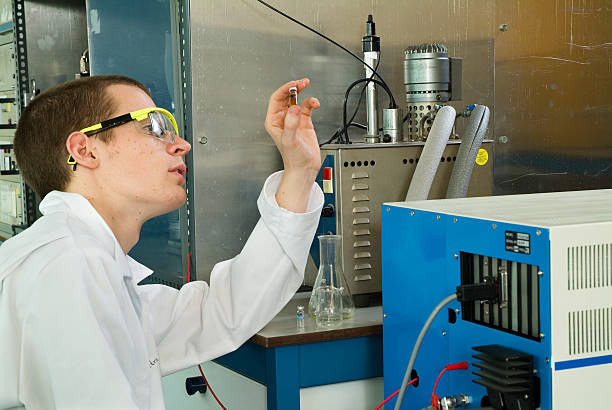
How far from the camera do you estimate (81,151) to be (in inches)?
53.8

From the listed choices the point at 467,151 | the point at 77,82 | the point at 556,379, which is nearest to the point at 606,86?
the point at 467,151

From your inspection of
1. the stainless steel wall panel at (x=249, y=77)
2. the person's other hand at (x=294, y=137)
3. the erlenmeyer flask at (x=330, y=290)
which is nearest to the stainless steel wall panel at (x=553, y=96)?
the stainless steel wall panel at (x=249, y=77)

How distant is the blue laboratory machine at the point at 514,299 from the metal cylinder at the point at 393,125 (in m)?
0.57

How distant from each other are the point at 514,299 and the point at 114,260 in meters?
0.65

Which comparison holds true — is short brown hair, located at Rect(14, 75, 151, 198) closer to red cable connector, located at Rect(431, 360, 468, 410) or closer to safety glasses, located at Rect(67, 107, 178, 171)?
safety glasses, located at Rect(67, 107, 178, 171)

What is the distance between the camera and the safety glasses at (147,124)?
138 centimetres

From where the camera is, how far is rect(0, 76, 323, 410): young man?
1.10 m

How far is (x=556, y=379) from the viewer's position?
1.15m

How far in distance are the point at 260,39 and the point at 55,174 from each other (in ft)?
2.88

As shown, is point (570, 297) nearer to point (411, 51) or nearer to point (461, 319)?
point (461, 319)

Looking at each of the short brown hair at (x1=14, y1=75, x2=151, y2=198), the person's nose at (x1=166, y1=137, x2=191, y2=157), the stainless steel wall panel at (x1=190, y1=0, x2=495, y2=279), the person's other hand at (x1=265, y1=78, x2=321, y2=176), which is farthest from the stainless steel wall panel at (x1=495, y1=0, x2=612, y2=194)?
the short brown hair at (x1=14, y1=75, x2=151, y2=198)

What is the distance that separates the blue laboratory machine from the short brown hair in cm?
63

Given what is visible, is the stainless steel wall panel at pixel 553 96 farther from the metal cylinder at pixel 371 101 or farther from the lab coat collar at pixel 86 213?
the lab coat collar at pixel 86 213

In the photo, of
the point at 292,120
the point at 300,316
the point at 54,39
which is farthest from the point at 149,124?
the point at 54,39
